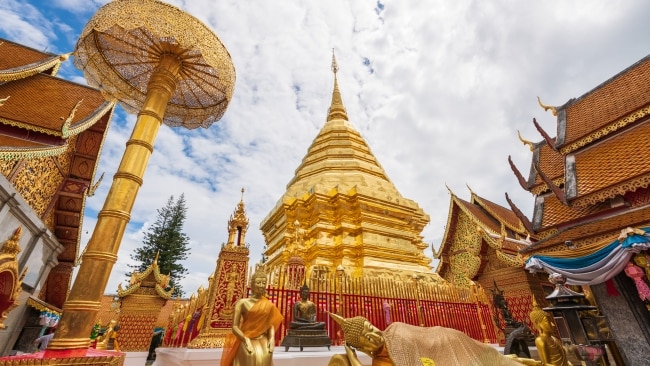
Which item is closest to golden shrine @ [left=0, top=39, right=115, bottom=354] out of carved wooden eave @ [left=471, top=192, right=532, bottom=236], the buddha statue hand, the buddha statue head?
the buddha statue hand

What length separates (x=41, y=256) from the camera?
686cm

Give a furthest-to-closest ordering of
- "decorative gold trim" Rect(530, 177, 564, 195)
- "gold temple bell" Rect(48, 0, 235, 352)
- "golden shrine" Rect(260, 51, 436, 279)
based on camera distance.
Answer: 1. "golden shrine" Rect(260, 51, 436, 279)
2. "decorative gold trim" Rect(530, 177, 564, 195)
3. "gold temple bell" Rect(48, 0, 235, 352)

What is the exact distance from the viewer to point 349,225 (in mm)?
9781

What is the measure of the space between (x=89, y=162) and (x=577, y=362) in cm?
1010

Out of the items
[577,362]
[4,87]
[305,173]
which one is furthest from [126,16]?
[305,173]

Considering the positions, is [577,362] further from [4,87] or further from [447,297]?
[4,87]

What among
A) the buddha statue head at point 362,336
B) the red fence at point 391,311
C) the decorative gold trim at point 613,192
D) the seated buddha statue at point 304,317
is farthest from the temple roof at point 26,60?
the decorative gold trim at point 613,192

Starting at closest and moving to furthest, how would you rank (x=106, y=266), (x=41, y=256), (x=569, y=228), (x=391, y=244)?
(x=106, y=266) < (x=569, y=228) < (x=41, y=256) < (x=391, y=244)

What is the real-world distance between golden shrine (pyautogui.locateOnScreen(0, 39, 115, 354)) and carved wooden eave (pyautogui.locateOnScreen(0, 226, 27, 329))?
106 mm

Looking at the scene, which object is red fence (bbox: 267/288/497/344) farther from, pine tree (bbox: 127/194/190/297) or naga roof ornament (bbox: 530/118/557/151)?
pine tree (bbox: 127/194/190/297)

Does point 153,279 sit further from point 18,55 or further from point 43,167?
point 18,55

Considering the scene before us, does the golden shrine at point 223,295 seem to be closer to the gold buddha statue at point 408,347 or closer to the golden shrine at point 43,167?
the gold buddha statue at point 408,347

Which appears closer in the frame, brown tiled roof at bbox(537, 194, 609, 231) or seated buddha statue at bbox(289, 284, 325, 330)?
seated buddha statue at bbox(289, 284, 325, 330)

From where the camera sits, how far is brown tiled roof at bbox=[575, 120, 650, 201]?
4.98 m
